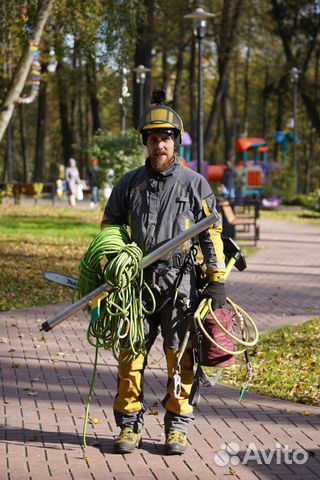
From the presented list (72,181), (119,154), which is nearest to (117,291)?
(119,154)

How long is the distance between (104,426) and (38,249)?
43.1ft

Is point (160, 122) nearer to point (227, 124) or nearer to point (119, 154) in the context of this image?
point (119, 154)

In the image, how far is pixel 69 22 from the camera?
18.4 metres

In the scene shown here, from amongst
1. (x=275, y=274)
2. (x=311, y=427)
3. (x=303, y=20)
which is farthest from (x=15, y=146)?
(x=311, y=427)

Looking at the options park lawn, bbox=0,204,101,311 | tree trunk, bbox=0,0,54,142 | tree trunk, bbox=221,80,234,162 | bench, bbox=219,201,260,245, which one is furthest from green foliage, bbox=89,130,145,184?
tree trunk, bbox=221,80,234,162

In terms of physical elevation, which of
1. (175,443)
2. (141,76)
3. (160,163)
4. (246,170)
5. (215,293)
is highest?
(141,76)

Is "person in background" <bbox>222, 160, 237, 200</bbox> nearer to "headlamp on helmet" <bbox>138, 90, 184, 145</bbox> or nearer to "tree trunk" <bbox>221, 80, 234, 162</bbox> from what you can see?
"tree trunk" <bbox>221, 80, 234, 162</bbox>

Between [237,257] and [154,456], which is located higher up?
[237,257]

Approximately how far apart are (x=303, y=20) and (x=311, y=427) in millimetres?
40372

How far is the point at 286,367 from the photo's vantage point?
8555 millimetres

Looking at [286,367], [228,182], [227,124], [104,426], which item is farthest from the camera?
[227,124]

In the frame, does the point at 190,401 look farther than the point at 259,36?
No

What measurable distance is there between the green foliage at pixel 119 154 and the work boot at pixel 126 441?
64.3 feet

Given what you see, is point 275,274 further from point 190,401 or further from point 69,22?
point 190,401
